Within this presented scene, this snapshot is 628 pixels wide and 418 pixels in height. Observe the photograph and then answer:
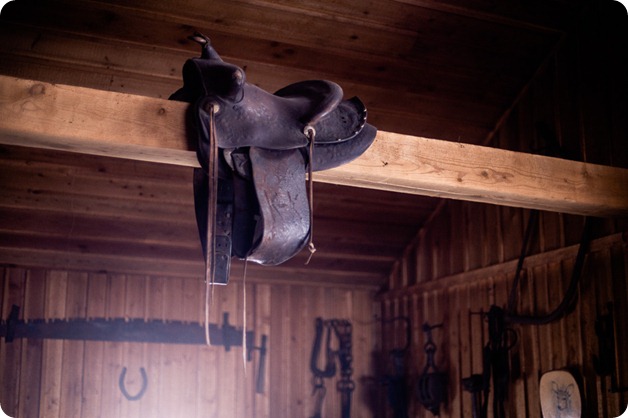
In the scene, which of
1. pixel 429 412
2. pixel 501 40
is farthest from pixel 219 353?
pixel 501 40

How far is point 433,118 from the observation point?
14.7ft

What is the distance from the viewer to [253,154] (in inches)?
92.4

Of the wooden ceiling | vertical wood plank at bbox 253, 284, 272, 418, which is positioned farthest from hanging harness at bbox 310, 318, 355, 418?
the wooden ceiling

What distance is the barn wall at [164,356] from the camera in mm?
4902

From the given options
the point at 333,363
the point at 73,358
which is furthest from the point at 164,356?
the point at 333,363

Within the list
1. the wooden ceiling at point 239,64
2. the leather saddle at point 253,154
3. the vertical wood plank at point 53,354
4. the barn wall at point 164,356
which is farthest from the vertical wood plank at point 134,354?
the leather saddle at point 253,154

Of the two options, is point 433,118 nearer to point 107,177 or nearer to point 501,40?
point 501,40

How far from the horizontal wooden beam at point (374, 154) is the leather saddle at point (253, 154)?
0.38 feet

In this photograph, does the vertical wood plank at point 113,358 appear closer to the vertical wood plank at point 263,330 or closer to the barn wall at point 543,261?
the vertical wood plank at point 263,330

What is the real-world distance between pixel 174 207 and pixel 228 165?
247 centimetres

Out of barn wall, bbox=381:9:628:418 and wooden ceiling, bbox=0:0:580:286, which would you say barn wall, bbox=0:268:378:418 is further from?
barn wall, bbox=381:9:628:418

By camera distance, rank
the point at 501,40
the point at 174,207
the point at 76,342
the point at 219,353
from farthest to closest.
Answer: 1. the point at 219,353
2. the point at 76,342
3. the point at 174,207
4. the point at 501,40

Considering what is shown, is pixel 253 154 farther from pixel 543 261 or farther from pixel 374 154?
pixel 543 261

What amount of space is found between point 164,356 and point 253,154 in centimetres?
326
